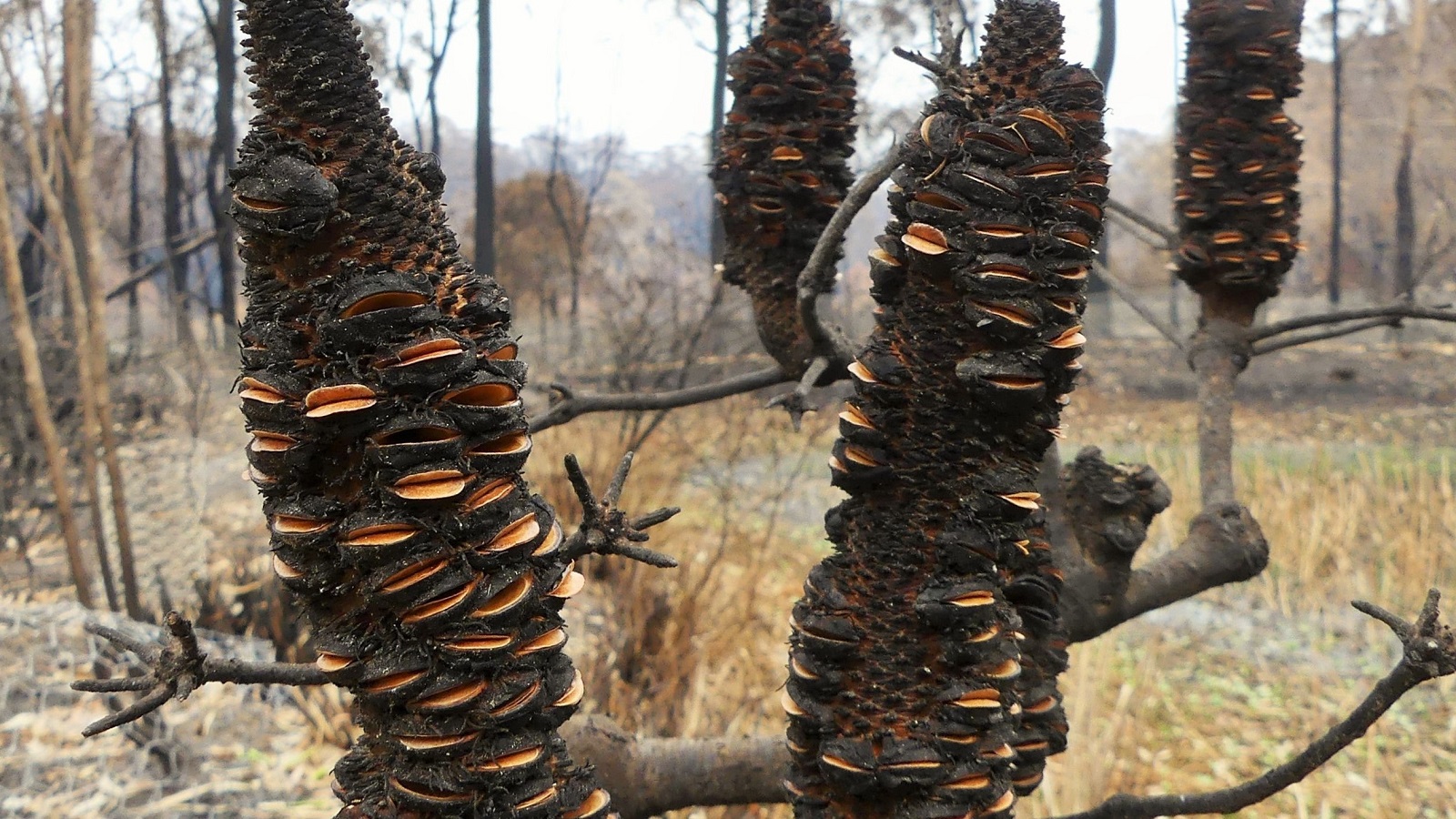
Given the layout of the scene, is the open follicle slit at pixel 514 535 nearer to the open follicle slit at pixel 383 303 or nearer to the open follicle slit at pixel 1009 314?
the open follicle slit at pixel 383 303

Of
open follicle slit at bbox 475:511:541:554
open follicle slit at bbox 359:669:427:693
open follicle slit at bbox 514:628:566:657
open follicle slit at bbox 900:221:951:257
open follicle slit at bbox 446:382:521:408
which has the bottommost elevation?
open follicle slit at bbox 359:669:427:693

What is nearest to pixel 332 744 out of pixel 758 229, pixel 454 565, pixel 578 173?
pixel 758 229

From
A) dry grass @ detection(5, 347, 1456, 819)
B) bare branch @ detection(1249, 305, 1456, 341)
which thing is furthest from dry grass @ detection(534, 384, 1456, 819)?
bare branch @ detection(1249, 305, 1456, 341)

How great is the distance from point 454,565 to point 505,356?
0.12 metres

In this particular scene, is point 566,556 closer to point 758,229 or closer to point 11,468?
point 758,229

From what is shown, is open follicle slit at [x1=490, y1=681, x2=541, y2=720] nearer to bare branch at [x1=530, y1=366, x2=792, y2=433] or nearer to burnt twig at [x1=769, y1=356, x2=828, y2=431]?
burnt twig at [x1=769, y1=356, x2=828, y2=431]

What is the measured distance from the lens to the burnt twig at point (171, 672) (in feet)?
1.67

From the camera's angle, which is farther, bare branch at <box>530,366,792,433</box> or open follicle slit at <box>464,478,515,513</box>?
bare branch at <box>530,366,792,433</box>

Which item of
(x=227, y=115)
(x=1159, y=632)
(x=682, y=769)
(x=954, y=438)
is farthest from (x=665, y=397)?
(x=227, y=115)

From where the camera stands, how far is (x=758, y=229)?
3.51 ft

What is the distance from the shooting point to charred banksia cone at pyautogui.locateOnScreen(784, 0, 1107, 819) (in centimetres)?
66

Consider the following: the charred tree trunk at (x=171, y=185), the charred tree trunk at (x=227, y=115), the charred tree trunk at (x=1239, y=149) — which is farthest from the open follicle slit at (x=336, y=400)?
the charred tree trunk at (x=171, y=185)

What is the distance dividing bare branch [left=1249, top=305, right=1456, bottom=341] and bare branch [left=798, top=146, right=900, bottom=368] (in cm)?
60

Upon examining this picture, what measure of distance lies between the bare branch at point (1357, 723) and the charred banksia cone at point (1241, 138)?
574mm
